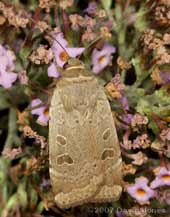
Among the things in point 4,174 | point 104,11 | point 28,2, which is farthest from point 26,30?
point 4,174

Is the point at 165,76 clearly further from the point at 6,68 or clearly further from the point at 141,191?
the point at 6,68

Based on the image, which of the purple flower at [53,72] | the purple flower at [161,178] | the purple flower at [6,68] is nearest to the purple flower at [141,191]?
the purple flower at [161,178]

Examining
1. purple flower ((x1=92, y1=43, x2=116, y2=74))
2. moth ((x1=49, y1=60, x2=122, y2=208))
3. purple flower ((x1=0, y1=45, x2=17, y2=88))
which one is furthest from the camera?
purple flower ((x1=92, y1=43, x2=116, y2=74))

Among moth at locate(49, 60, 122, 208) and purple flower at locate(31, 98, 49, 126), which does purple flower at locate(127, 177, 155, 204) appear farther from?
purple flower at locate(31, 98, 49, 126)

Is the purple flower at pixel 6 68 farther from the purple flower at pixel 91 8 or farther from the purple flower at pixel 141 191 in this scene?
the purple flower at pixel 141 191

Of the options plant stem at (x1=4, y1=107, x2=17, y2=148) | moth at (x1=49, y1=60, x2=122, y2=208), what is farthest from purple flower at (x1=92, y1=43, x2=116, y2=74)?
plant stem at (x1=4, y1=107, x2=17, y2=148)

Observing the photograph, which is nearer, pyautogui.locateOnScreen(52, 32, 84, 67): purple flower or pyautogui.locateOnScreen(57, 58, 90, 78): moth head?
pyautogui.locateOnScreen(57, 58, 90, 78): moth head
